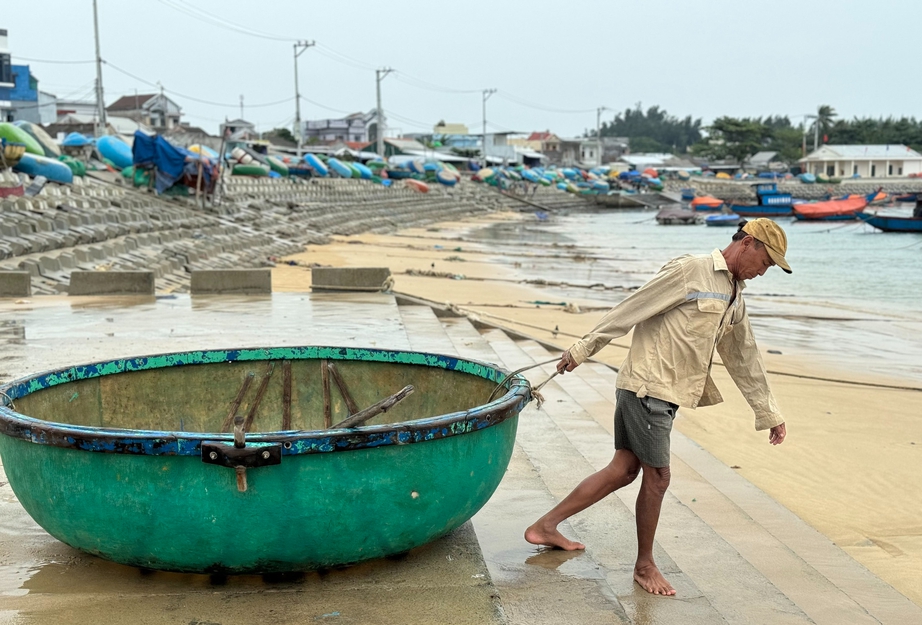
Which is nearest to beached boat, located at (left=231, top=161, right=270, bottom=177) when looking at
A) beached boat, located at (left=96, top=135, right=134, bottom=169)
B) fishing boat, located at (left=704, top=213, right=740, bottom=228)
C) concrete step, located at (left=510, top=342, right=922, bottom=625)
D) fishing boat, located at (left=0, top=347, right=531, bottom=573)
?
beached boat, located at (left=96, top=135, right=134, bottom=169)

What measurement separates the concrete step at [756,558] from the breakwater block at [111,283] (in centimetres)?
768

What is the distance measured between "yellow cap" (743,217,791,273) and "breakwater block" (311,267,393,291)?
8.36 meters

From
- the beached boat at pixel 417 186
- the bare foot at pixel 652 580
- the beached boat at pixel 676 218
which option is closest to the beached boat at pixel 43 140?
the bare foot at pixel 652 580

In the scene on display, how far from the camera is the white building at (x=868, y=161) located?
3568 inches

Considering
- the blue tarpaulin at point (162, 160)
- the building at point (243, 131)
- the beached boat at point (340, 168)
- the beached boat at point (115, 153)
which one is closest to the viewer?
the blue tarpaulin at point (162, 160)

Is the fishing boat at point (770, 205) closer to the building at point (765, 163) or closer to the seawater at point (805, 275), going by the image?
the seawater at point (805, 275)

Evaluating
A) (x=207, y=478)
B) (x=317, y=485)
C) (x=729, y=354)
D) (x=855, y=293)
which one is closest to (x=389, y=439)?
(x=317, y=485)

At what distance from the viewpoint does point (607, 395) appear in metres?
7.67

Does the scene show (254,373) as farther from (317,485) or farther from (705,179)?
(705,179)

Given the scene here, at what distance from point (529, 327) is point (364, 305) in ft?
8.72

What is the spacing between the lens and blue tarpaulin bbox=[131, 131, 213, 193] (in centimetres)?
2458

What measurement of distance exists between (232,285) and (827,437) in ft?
24.9

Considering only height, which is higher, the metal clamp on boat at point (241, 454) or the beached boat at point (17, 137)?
the beached boat at point (17, 137)

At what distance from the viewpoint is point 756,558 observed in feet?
14.0
